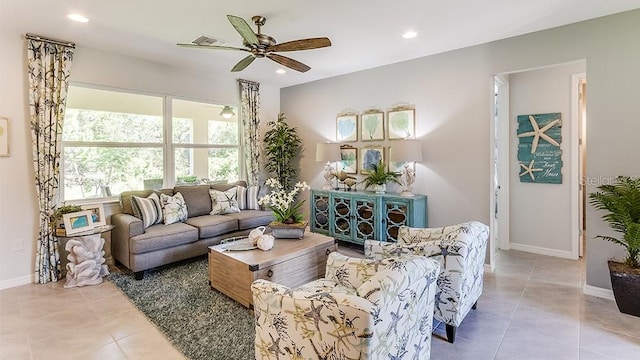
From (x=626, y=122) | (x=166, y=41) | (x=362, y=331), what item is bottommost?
(x=362, y=331)

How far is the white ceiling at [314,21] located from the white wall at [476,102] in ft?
0.64

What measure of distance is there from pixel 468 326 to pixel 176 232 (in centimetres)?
328

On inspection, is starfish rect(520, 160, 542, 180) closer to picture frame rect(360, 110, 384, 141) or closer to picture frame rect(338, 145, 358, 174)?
picture frame rect(360, 110, 384, 141)

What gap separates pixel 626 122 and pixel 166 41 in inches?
190

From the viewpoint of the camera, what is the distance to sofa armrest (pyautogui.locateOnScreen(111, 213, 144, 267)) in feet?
12.0

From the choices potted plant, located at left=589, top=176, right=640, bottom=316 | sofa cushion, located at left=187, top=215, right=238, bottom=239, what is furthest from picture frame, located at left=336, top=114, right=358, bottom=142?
potted plant, located at left=589, top=176, right=640, bottom=316

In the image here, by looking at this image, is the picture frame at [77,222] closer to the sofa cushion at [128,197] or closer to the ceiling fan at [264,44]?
the sofa cushion at [128,197]

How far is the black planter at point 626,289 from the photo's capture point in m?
2.71

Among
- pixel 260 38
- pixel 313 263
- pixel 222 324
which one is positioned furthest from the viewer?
pixel 313 263

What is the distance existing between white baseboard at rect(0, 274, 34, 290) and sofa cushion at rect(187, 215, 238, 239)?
5.70 feet

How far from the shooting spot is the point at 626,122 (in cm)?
298

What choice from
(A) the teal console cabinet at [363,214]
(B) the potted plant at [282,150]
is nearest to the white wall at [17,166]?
(B) the potted plant at [282,150]

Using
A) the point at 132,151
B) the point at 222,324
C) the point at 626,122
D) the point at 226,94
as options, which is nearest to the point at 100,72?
the point at 132,151

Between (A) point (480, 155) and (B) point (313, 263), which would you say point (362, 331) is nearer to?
(B) point (313, 263)
